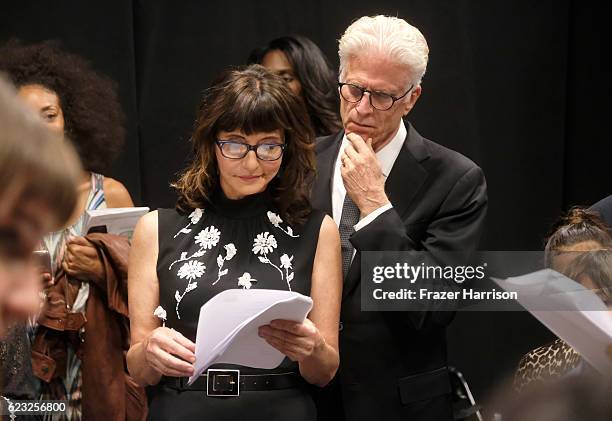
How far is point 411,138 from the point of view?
2.80m

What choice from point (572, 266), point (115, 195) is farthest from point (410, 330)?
point (115, 195)

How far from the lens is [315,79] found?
11.8 ft

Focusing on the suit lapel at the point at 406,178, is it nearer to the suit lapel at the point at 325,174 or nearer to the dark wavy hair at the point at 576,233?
the suit lapel at the point at 325,174

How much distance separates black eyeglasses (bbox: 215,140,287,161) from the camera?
250 cm

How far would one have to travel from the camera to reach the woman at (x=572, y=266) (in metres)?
2.33

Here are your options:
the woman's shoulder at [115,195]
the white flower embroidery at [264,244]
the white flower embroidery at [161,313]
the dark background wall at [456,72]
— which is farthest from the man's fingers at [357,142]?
the dark background wall at [456,72]

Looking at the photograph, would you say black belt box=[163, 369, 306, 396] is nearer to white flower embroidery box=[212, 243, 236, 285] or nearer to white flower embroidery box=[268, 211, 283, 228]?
white flower embroidery box=[212, 243, 236, 285]

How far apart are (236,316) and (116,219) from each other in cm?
100

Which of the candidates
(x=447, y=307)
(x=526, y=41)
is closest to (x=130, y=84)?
(x=526, y=41)

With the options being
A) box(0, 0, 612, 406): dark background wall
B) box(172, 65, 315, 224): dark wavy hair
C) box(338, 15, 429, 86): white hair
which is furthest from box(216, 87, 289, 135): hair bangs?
box(0, 0, 612, 406): dark background wall

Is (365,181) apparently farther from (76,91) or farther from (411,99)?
(76,91)

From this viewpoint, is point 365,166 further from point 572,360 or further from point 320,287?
point 572,360

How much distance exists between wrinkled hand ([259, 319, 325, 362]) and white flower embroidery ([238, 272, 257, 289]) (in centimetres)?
Answer: 20

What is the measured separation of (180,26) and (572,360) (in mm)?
2328
